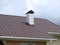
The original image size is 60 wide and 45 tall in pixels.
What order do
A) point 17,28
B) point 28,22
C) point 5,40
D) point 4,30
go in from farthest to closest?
point 28,22 < point 17,28 < point 4,30 < point 5,40

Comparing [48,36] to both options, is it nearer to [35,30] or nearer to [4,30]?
[35,30]

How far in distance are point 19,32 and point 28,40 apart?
102cm

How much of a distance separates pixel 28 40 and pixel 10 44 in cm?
146

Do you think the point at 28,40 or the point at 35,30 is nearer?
the point at 28,40

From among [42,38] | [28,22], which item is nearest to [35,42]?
[42,38]

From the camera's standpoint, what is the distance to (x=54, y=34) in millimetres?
18016

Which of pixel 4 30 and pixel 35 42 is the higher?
pixel 4 30

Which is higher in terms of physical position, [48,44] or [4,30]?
[4,30]

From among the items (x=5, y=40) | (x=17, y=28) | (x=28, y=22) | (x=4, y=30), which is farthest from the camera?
(x=28, y=22)

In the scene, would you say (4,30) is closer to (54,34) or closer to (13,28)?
(13,28)

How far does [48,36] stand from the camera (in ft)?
56.3

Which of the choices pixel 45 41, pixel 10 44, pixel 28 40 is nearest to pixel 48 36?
pixel 45 41

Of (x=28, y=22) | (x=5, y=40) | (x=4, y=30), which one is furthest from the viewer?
(x=28, y=22)

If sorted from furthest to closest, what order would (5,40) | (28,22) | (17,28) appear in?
(28,22) → (17,28) → (5,40)
